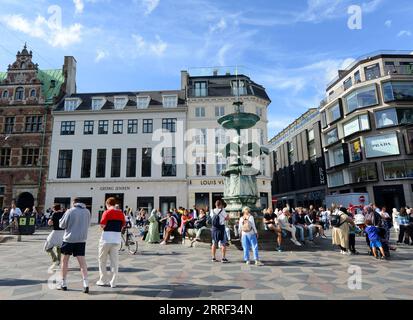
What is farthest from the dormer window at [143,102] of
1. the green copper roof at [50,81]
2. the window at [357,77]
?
the window at [357,77]

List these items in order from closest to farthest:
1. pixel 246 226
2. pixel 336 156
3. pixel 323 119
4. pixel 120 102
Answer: pixel 246 226 < pixel 120 102 < pixel 336 156 < pixel 323 119

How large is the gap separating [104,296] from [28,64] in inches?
1473

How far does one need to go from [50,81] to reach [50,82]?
0.64 feet

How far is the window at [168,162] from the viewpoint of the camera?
31297 mm

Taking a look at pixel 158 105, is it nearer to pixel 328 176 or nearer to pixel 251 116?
pixel 251 116

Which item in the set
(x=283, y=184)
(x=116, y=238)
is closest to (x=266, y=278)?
(x=116, y=238)

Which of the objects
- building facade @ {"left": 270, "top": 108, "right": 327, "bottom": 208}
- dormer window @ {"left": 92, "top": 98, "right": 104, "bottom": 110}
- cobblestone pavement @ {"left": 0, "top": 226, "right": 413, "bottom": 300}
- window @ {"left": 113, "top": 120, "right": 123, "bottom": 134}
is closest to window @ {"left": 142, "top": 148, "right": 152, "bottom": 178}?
window @ {"left": 113, "top": 120, "right": 123, "bottom": 134}

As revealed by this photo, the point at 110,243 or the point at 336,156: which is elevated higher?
the point at 336,156

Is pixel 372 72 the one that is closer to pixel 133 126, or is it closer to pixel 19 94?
pixel 133 126

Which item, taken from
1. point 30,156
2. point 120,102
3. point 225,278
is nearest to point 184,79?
point 120,102

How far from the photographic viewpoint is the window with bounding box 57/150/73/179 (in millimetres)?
31359

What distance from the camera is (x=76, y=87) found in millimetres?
38219

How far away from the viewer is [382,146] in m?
31.1
